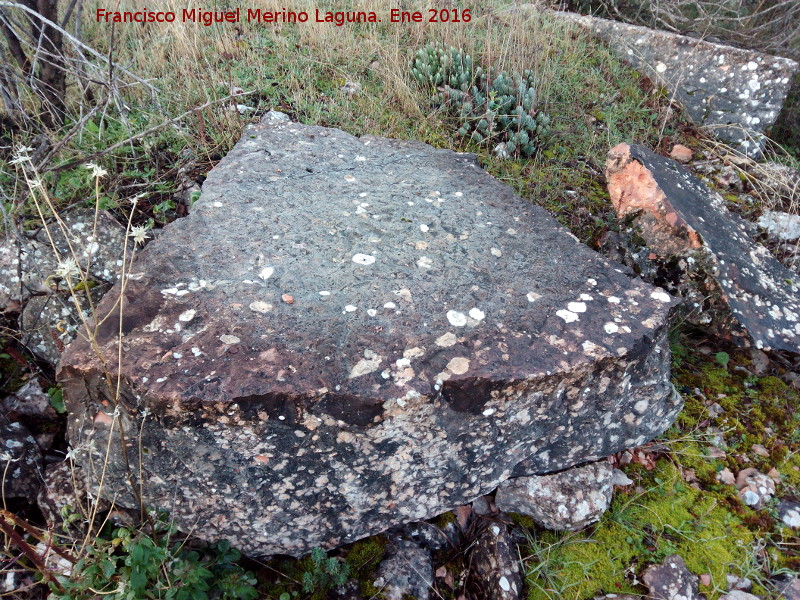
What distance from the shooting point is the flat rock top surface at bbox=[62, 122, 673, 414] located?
1.83 metres

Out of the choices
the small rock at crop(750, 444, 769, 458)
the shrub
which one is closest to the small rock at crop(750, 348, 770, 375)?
the small rock at crop(750, 444, 769, 458)

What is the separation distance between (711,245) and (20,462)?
10.5ft

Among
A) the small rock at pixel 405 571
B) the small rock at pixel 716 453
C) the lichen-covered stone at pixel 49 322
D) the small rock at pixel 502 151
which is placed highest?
the small rock at pixel 502 151

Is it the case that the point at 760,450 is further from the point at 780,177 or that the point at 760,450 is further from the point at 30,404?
the point at 30,404

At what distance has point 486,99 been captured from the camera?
12.8ft

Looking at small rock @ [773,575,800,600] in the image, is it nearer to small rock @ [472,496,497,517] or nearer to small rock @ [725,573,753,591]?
small rock @ [725,573,753,591]

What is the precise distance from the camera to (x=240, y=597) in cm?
185

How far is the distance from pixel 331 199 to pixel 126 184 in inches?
49.9

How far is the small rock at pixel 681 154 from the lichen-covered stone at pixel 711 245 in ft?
3.89

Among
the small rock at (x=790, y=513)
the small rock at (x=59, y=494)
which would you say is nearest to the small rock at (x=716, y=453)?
the small rock at (x=790, y=513)

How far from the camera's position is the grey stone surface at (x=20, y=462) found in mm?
2119

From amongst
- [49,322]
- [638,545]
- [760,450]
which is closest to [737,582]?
[638,545]

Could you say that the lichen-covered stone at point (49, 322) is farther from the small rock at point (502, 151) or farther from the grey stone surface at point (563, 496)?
the small rock at point (502, 151)

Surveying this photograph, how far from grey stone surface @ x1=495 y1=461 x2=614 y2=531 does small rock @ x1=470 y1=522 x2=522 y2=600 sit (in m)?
0.13
